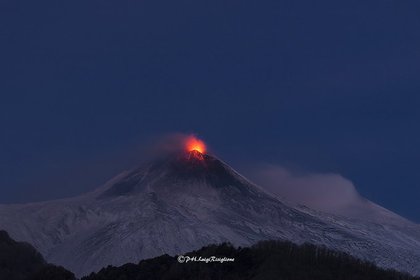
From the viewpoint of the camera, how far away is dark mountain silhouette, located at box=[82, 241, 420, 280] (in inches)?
3019

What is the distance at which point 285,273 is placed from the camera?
77.1 m

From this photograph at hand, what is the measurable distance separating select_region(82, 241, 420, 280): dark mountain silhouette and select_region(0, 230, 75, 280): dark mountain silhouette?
153 inches

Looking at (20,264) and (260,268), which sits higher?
(20,264)

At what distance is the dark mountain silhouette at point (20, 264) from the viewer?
265 feet

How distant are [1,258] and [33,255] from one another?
3.74 m

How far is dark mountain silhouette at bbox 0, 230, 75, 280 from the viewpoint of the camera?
265 feet

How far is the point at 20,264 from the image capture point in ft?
292

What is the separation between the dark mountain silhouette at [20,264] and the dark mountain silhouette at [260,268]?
12.7 feet

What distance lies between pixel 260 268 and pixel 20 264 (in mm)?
21082

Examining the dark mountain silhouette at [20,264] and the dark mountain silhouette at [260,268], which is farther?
the dark mountain silhouette at [20,264]

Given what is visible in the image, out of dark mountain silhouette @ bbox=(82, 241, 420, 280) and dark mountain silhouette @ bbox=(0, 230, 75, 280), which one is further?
dark mountain silhouette @ bbox=(0, 230, 75, 280)

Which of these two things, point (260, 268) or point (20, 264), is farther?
point (20, 264)

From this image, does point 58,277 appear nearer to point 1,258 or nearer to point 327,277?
point 1,258

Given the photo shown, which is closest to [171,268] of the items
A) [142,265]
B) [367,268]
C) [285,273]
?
[142,265]
